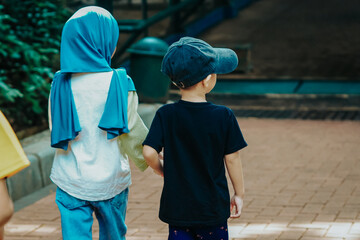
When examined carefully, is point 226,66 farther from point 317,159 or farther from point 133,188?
point 317,159

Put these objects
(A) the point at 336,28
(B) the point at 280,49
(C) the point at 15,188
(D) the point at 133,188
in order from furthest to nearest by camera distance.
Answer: (A) the point at 336,28 < (B) the point at 280,49 < (D) the point at 133,188 < (C) the point at 15,188

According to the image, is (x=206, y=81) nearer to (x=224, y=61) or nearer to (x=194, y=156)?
(x=224, y=61)

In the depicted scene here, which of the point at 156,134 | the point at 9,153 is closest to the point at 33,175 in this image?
the point at 156,134

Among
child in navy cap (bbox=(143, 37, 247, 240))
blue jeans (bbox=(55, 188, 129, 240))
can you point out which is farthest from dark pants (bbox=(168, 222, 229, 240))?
blue jeans (bbox=(55, 188, 129, 240))

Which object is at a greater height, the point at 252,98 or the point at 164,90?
the point at 164,90

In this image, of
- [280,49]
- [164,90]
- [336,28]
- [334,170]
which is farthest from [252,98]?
[336,28]

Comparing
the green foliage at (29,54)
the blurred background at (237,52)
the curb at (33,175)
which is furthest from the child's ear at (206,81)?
the green foliage at (29,54)

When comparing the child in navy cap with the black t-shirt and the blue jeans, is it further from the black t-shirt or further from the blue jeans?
the blue jeans

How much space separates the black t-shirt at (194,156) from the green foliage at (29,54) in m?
4.20

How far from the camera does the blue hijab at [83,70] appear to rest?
3.29m

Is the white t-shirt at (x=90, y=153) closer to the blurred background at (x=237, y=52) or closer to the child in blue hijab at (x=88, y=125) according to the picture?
the child in blue hijab at (x=88, y=125)

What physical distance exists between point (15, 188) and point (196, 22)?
36.3 ft

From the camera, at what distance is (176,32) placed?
1507cm

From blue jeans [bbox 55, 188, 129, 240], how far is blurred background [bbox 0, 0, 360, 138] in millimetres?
3357
